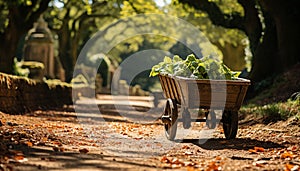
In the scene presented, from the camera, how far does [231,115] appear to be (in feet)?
27.8

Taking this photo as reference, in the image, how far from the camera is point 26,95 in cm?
1371

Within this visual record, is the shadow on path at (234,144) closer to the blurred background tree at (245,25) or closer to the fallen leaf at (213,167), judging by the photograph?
the fallen leaf at (213,167)

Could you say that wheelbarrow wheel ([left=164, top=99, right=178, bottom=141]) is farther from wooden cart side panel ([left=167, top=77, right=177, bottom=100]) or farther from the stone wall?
the stone wall

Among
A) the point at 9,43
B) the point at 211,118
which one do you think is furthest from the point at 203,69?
the point at 9,43

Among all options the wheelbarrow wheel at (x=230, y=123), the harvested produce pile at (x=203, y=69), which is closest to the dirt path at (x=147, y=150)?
the wheelbarrow wheel at (x=230, y=123)

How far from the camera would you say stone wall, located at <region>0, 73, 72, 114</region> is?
38.2 feet

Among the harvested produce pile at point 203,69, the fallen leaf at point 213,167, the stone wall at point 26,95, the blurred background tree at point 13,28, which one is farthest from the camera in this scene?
the blurred background tree at point 13,28

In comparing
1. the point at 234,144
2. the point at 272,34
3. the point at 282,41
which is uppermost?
the point at 272,34

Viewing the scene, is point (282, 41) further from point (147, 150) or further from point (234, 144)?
point (147, 150)

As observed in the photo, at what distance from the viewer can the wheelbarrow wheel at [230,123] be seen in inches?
331

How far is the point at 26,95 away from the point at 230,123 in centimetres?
692

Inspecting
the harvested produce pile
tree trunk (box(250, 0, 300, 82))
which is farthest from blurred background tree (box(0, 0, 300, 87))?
the harvested produce pile

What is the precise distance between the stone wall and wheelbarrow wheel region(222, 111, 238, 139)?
203 inches

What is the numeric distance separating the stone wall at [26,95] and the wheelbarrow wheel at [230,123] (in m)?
5.15
